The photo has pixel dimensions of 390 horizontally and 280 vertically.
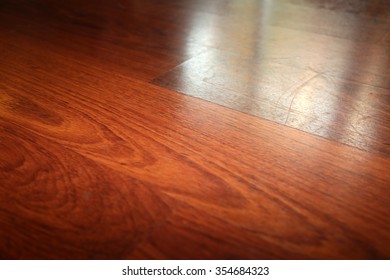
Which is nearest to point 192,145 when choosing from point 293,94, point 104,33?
point 293,94

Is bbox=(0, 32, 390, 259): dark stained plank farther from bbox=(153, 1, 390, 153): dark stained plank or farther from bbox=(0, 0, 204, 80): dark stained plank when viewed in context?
bbox=(0, 0, 204, 80): dark stained plank

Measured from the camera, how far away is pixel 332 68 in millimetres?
620

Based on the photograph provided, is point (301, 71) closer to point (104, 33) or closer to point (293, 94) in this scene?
point (293, 94)

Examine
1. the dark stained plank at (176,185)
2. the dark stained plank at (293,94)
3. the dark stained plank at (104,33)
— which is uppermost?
the dark stained plank at (104,33)

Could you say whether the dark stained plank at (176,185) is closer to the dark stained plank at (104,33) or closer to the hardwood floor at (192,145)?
the hardwood floor at (192,145)

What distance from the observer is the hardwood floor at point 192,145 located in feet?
1.02

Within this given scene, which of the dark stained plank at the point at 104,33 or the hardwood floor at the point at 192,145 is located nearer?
the hardwood floor at the point at 192,145

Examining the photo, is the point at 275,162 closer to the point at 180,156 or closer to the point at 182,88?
the point at 180,156

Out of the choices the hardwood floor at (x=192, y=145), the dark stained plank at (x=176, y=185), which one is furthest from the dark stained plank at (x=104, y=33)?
the dark stained plank at (x=176, y=185)

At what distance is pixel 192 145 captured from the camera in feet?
1.36

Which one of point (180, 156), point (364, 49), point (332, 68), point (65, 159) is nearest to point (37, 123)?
point (65, 159)

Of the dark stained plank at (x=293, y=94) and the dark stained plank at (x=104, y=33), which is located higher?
the dark stained plank at (x=104, y=33)
